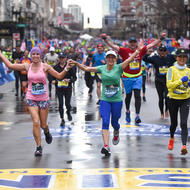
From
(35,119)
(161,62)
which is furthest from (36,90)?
(161,62)

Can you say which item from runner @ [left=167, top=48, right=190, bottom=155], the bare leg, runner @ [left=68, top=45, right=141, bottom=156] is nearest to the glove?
runner @ [left=167, top=48, right=190, bottom=155]

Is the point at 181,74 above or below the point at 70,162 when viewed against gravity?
above

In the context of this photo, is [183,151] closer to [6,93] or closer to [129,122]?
[129,122]

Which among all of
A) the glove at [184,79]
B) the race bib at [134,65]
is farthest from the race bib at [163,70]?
the glove at [184,79]

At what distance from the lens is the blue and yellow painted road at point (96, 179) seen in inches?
273

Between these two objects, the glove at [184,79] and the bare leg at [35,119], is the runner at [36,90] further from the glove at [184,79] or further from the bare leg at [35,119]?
the glove at [184,79]

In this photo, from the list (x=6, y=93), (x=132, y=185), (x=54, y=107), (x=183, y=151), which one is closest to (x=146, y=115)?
(x=54, y=107)

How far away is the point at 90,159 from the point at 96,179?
1432mm

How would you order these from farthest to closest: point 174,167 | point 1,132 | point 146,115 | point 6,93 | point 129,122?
point 6,93 < point 146,115 < point 129,122 < point 1,132 < point 174,167

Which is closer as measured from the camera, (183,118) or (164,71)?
(183,118)

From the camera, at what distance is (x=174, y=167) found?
8.09m

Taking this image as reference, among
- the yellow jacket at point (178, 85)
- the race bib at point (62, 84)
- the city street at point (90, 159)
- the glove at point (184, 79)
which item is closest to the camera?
the city street at point (90, 159)

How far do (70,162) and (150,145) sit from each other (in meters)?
2.05

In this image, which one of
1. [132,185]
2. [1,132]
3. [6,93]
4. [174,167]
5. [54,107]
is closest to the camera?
[132,185]
